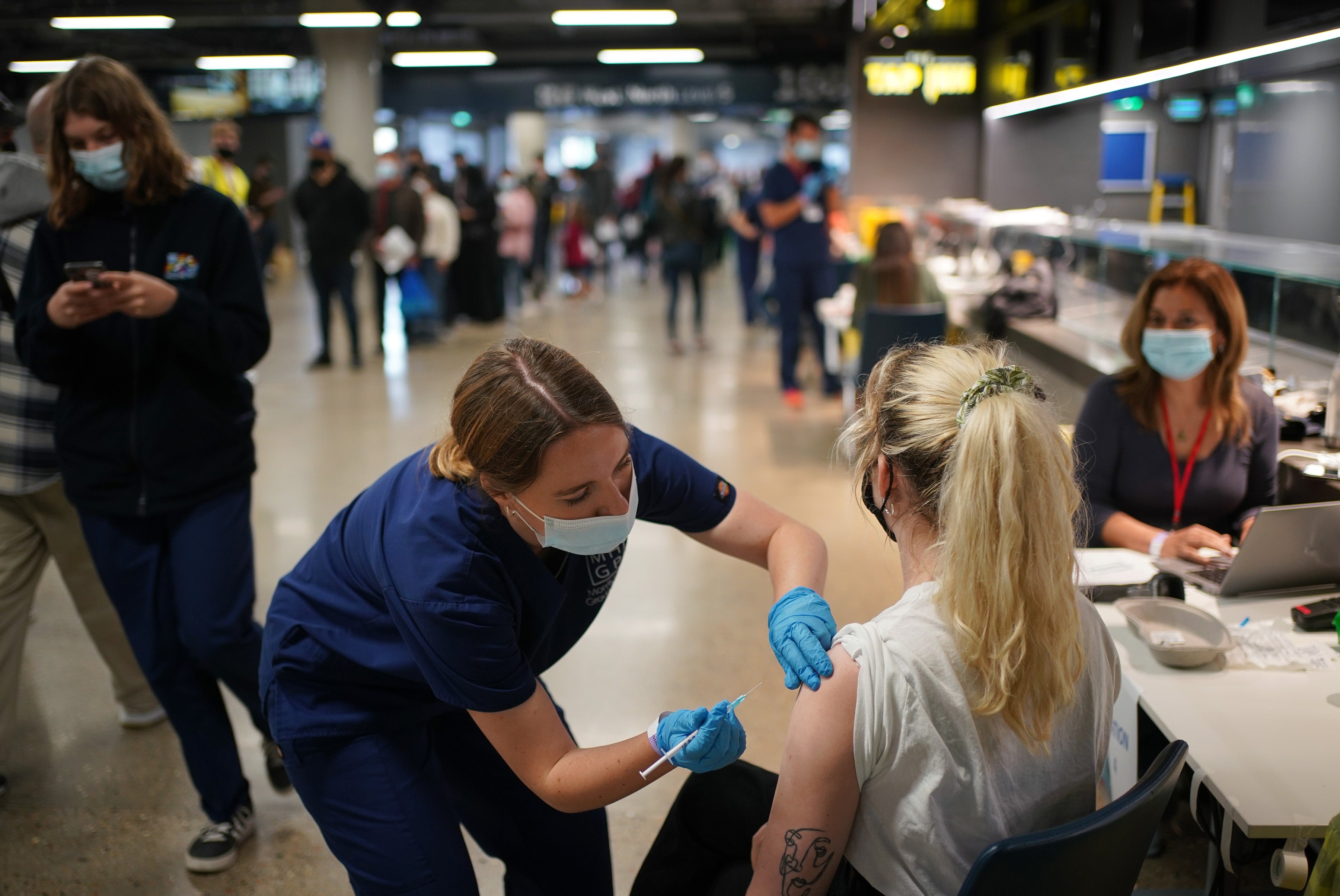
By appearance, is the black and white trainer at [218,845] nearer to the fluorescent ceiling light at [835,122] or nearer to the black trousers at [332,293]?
the black trousers at [332,293]

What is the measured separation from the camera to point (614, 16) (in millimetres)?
11586

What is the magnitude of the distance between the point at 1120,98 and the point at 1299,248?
3.35m

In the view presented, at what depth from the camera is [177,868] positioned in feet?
7.57

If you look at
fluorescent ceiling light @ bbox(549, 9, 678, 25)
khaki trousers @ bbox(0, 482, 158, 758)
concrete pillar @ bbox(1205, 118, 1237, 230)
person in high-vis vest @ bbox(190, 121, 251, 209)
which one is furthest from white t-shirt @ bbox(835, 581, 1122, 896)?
fluorescent ceiling light @ bbox(549, 9, 678, 25)

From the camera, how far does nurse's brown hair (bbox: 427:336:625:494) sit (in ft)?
4.31

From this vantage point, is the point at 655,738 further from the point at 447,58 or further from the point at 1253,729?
the point at 447,58

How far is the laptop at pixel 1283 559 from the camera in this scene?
1895 millimetres

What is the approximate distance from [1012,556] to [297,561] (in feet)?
11.7

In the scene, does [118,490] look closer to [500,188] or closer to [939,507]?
[939,507]

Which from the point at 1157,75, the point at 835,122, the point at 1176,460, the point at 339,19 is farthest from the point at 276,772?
the point at 835,122

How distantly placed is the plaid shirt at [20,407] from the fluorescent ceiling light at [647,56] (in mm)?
13091

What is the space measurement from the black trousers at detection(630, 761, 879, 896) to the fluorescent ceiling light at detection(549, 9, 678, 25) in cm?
1120

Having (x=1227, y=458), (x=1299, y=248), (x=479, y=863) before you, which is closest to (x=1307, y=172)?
(x=1299, y=248)

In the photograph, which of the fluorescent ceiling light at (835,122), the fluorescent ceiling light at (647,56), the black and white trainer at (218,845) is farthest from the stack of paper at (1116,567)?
the fluorescent ceiling light at (835,122)
